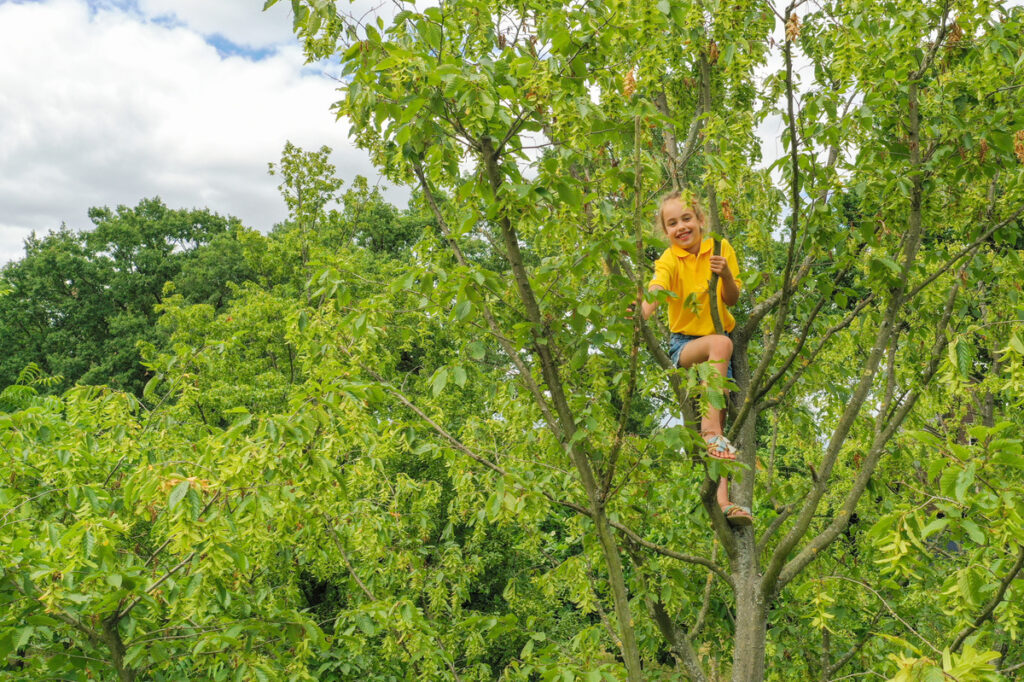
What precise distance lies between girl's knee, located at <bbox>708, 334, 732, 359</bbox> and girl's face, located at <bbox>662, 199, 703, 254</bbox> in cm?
51

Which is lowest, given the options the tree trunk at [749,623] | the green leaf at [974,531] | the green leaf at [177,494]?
the green leaf at [177,494]

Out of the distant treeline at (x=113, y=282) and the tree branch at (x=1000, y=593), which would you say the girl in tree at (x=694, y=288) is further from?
the distant treeline at (x=113, y=282)

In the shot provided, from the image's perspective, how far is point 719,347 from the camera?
3.18 metres

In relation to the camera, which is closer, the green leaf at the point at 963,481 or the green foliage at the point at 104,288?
the green leaf at the point at 963,481

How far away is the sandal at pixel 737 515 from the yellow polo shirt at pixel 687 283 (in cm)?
79

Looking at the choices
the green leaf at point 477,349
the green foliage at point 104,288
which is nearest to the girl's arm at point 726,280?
the green leaf at point 477,349

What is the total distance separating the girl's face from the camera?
11.2 feet

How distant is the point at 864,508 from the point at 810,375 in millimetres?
1371

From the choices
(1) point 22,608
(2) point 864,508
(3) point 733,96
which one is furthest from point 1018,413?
(1) point 22,608

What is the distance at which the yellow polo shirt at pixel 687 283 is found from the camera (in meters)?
3.33

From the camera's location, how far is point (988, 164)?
279 centimetres

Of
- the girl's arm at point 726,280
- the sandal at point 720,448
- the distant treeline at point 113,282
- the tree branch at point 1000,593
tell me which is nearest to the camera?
the tree branch at point 1000,593

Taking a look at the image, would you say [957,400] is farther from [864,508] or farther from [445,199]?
Result: [445,199]

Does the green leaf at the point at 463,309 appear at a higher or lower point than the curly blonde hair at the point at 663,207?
lower
